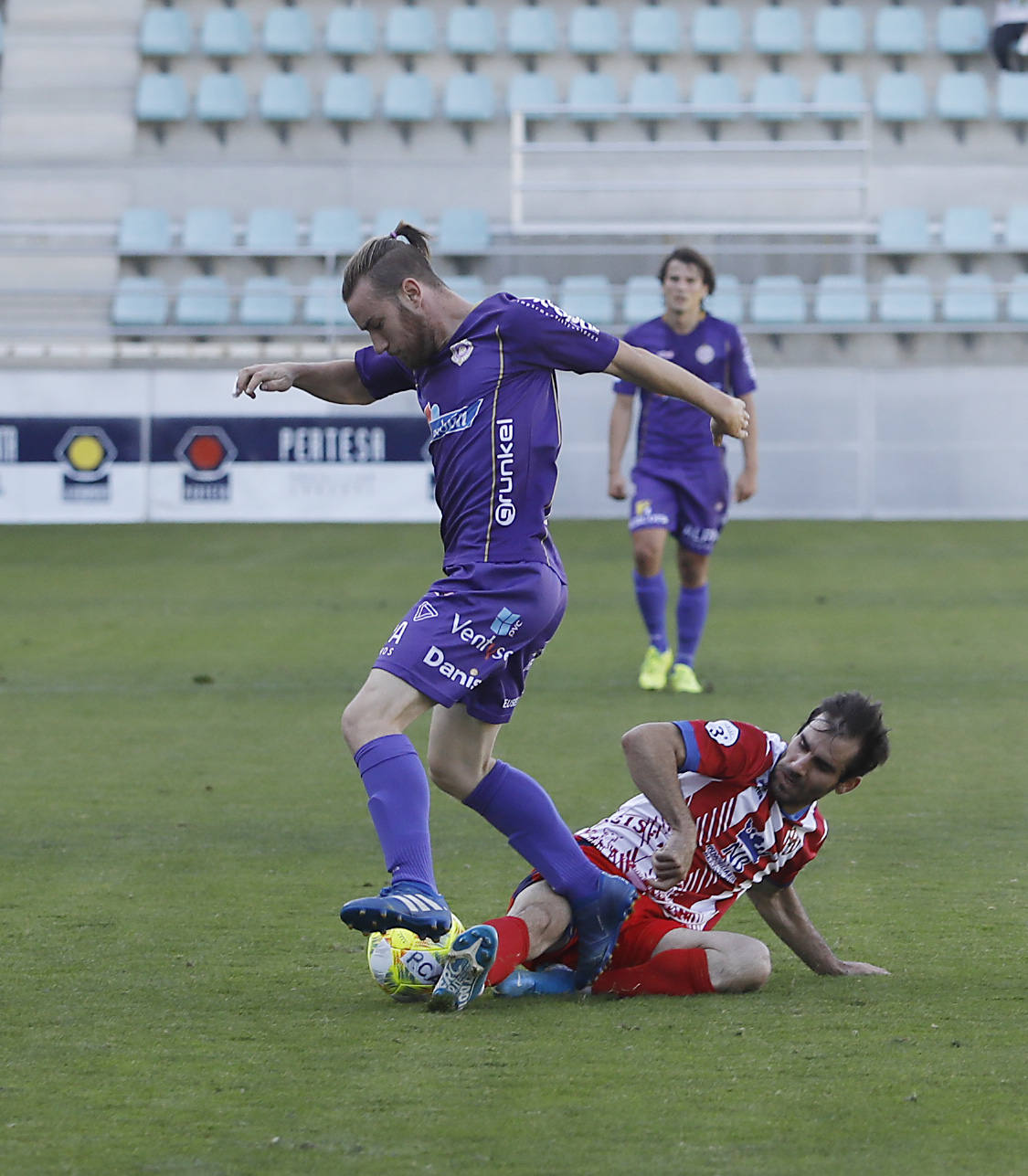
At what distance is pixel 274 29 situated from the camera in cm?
2425

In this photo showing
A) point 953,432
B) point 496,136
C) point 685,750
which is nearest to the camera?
point 685,750

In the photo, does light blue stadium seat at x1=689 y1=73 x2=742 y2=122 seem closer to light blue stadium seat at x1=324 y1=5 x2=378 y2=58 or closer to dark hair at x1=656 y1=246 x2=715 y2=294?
light blue stadium seat at x1=324 y1=5 x2=378 y2=58

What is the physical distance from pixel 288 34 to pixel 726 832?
22.0 m

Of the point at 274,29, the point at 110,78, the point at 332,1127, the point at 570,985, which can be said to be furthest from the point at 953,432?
the point at 332,1127

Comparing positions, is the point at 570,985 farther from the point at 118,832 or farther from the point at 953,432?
the point at 953,432

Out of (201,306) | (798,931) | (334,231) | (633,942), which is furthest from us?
(334,231)

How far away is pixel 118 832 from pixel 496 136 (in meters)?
19.4

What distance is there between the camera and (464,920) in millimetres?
4598

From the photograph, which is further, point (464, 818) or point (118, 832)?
point (464, 818)

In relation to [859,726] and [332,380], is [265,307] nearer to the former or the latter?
[332,380]

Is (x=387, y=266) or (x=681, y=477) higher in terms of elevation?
(x=387, y=266)

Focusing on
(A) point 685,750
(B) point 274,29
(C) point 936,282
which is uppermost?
(B) point 274,29

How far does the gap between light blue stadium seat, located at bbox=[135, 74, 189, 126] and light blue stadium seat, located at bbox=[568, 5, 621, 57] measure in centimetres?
523

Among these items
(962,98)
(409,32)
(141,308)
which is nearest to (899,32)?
(962,98)
